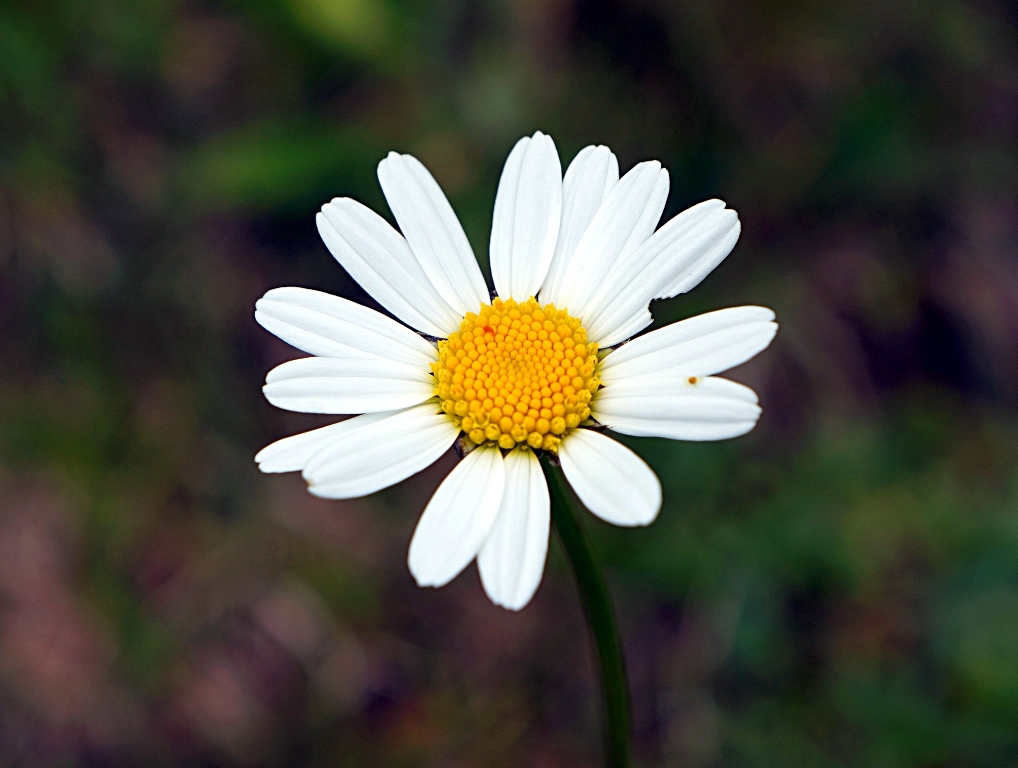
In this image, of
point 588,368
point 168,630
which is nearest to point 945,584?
point 588,368

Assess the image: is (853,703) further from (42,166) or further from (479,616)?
(42,166)

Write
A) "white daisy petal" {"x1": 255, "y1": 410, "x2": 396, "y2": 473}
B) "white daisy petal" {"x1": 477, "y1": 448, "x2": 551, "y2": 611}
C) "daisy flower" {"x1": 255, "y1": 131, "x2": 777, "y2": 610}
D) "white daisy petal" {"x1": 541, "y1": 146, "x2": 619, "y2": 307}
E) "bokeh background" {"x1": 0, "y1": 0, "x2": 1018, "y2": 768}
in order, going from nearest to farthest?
1. "white daisy petal" {"x1": 477, "y1": 448, "x2": 551, "y2": 611}
2. "daisy flower" {"x1": 255, "y1": 131, "x2": 777, "y2": 610}
3. "white daisy petal" {"x1": 255, "y1": 410, "x2": 396, "y2": 473}
4. "white daisy petal" {"x1": 541, "y1": 146, "x2": 619, "y2": 307}
5. "bokeh background" {"x1": 0, "y1": 0, "x2": 1018, "y2": 768}

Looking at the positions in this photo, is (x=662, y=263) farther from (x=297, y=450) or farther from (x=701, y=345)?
(x=297, y=450)

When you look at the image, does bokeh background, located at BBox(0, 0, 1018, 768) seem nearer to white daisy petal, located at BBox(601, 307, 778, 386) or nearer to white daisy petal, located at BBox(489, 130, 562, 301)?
white daisy petal, located at BBox(489, 130, 562, 301)

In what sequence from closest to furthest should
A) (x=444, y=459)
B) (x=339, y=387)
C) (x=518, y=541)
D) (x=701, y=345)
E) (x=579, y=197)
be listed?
1. (x=518, y=541)
2. (x=701, y=345)
3. (x=339, y=387)
4. (x=579, y=197)
5. (x=444, y=459)

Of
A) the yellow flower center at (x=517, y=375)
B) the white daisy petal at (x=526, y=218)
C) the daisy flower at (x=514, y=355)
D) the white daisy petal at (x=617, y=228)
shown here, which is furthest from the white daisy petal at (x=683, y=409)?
the white daisy petal at (x=526, y=218)

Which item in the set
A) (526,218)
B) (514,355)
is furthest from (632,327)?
(526,218)

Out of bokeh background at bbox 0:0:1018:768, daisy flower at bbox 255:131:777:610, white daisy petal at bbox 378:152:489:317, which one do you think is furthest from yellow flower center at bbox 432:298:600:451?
bokeh background at bbox 0:0:1018:768

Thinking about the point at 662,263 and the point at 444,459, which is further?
the point at 444,459
